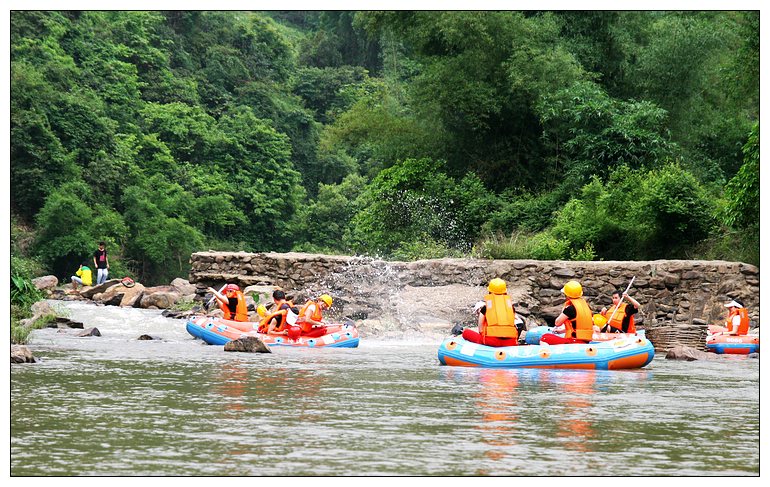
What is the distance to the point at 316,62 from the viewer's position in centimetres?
5575

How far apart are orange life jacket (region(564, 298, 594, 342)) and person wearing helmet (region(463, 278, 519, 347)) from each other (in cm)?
65

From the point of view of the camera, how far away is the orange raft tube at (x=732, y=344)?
1789 cm

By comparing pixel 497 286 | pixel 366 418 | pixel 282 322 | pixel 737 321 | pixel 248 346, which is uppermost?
pixel 497 286

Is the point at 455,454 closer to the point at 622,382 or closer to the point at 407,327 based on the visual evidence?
the point at 622,382

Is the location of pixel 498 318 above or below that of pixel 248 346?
above

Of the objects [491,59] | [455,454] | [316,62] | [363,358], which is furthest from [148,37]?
[455,454]

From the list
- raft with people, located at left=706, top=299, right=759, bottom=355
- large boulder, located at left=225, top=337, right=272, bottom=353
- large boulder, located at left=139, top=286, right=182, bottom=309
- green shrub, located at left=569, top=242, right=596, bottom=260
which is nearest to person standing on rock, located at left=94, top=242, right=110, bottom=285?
large boulder, located at left=139, top=286, right=182, bottom=309

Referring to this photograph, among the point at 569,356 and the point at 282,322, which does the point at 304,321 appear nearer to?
the point at 282,322

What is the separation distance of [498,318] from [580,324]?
100 centimetres

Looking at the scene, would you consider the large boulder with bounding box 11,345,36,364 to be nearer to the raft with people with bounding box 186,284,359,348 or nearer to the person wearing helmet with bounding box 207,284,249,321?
the raft with people with bounding box 186,284,359,348

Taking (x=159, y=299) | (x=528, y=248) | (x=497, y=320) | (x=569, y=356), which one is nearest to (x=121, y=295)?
(x=159, y=299)

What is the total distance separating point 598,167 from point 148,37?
2659 centimetres

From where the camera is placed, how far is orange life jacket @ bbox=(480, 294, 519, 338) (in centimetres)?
1516

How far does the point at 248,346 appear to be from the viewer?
1708cm
